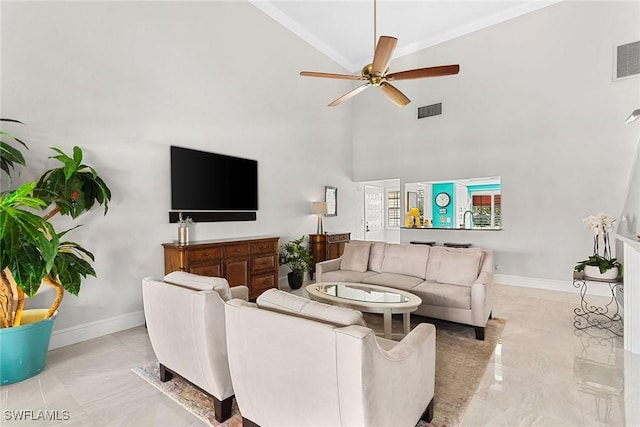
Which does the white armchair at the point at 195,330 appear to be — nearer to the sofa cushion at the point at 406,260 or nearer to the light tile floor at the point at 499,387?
the light tile floor at the point at 499,387

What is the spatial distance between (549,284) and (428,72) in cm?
416

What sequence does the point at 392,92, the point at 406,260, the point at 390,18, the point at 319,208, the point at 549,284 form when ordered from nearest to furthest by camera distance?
the point at 392,92
the point at 406,260
the point at 549,284
the point at 390,18
the point at 319,208

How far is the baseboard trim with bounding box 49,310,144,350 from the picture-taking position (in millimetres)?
3014

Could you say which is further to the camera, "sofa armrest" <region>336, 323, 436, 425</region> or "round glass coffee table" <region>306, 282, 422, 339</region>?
"round glass coffee table" <region>306, 282, 422, 339</region>

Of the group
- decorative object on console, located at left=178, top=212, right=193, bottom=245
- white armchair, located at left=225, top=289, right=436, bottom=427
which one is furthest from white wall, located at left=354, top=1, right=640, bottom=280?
white armchair, located at left=225, top=289, right=436, bottom=427

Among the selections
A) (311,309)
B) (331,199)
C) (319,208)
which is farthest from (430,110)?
(311,309)

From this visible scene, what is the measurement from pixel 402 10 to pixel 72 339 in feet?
20.7

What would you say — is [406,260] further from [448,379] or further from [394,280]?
[448,379]

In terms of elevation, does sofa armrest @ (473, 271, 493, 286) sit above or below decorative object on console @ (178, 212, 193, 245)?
below

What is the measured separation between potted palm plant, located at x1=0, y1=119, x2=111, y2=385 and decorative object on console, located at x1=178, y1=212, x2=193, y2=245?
35.3 inches

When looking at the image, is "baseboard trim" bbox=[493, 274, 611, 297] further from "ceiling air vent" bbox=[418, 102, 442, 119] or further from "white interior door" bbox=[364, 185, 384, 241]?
"ceiling air vent" bbox=[418, 102, 442, 119]

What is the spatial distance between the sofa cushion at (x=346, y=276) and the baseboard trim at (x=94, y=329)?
7.32ft

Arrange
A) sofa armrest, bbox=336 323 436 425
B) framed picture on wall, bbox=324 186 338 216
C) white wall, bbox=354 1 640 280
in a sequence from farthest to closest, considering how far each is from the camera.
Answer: framed picture on wall, bbox=324 186 338 216, white wall, bbox=354 1 640 280, sofa armrest, bbox=336 323 436 425

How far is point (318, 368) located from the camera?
135cm
